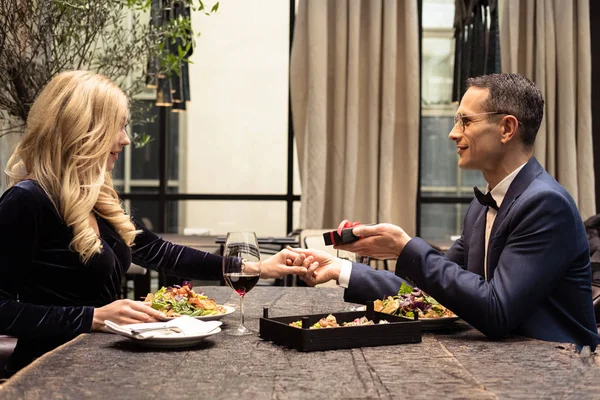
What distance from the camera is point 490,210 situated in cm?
249

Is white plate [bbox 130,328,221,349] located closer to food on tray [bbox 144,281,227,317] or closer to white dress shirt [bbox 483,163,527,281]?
food on tray [bbox 144,281,227,317]

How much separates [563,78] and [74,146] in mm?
5000

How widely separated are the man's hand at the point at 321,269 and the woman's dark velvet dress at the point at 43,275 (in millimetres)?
604

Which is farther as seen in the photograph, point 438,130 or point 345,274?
point 438,130

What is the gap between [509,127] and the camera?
243 cm

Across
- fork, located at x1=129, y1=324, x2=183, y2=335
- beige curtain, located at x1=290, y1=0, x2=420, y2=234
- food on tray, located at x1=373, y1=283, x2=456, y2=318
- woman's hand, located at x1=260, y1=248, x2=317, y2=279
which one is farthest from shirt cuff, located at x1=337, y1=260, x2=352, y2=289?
beige curtain, located at x1=290, y1=0, x2=420, y2=234

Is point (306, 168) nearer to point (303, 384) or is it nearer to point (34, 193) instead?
point (34, 193)

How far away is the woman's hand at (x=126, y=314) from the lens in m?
2.01

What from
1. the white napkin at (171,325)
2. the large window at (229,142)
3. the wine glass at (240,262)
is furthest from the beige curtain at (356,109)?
the white napkin at (171,325)

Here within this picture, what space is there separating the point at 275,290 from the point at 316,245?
2157mm

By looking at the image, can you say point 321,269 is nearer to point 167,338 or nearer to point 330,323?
point 330,323

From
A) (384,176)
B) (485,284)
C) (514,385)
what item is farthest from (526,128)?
(384,176)

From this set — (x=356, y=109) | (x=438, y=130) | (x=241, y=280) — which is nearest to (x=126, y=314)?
(x=241, y=280)

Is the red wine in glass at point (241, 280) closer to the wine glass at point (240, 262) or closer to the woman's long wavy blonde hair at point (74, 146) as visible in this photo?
the wine glass at point (240, 262)
